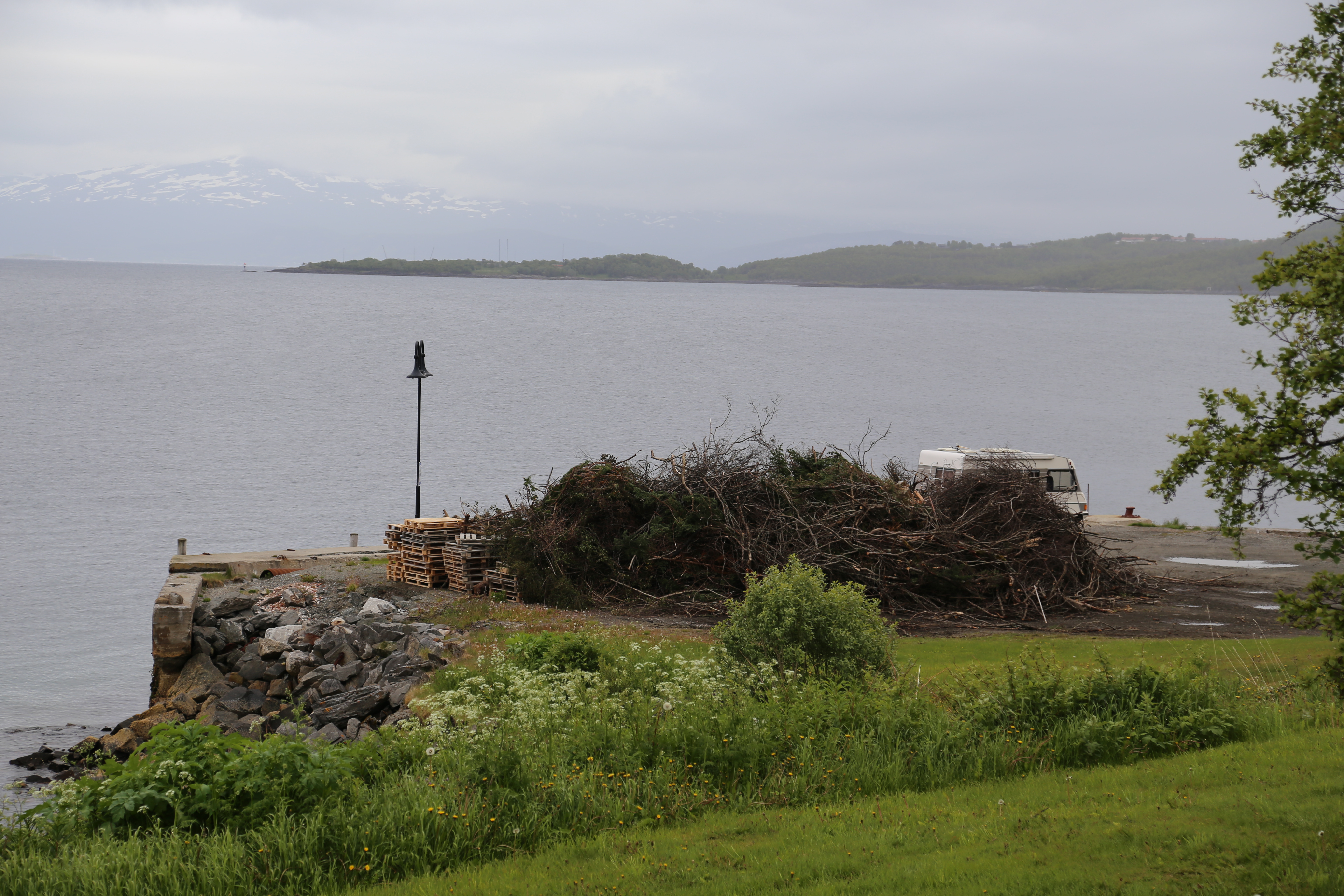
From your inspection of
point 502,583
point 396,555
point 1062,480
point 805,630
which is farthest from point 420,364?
point 805,630

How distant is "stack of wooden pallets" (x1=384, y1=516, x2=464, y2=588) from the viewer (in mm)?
22078

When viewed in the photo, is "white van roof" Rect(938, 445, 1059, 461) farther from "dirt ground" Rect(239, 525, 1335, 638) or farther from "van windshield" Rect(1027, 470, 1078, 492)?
"dirt ground" Rect(239, 525, 1335, 638)

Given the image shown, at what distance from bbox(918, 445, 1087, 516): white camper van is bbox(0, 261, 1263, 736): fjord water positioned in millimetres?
19939

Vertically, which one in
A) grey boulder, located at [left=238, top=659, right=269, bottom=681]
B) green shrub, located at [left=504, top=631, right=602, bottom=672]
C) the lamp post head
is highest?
the lamp post head

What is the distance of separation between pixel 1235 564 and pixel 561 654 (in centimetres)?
1991

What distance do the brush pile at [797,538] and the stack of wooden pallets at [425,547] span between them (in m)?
0.71

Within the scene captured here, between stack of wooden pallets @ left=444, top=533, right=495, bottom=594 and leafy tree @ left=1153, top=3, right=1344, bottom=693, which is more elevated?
leafy tree @ left=1153, top=3, right=1344, bottom=693

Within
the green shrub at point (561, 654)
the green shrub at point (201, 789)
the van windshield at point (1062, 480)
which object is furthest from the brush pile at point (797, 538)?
the green shrub at point (201, 789)

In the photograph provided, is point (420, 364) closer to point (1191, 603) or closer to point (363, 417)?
point (1191, 603)

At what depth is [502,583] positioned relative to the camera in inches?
826

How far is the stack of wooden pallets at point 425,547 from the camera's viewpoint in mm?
22078

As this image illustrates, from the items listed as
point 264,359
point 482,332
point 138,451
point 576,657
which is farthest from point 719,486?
point 482,332

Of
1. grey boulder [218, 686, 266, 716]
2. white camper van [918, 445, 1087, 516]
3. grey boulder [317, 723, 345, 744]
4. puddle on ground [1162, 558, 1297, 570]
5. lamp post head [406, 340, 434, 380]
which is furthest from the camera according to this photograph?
lamp post head [406, 340, 434, 380]

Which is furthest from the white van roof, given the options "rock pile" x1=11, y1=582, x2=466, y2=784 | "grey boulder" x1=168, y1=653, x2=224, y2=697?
"grey boulder" x1=168, y1=653, x2=224, y2=697
